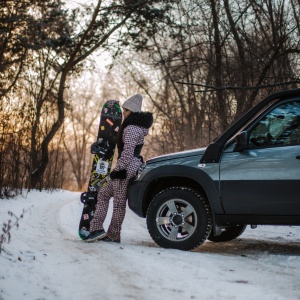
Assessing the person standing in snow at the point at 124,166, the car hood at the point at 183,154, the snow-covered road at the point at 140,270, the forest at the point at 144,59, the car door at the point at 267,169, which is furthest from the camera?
the forest at the point at 144,59

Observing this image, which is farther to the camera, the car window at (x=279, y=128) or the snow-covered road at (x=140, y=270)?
the car window at (x=279, y=128)

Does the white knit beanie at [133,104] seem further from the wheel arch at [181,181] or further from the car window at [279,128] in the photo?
the car window at [279,128]

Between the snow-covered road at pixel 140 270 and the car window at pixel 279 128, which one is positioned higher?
the car window at pixel 279 128

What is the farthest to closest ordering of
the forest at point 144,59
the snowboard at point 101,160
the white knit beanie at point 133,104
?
the forest at point 144,59
the snowboard at point 101,160
the white knit beanie at point 133,104

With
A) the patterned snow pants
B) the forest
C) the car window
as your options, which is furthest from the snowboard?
the forest

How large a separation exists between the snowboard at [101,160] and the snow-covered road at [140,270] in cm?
33

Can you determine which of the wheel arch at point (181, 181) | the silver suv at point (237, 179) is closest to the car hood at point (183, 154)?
the silver suv at point (237, 179)

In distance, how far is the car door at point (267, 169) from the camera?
538cm

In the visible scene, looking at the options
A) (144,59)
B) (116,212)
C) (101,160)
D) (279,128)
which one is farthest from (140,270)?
(144,59)

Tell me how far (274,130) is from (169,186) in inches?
59.6

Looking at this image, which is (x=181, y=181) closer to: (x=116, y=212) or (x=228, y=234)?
(x=116, y=212)

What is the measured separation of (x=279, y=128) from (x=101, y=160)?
2.77 m

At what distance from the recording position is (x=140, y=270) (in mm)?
4535

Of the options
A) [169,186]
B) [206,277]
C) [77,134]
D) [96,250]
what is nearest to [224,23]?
[169,186]
